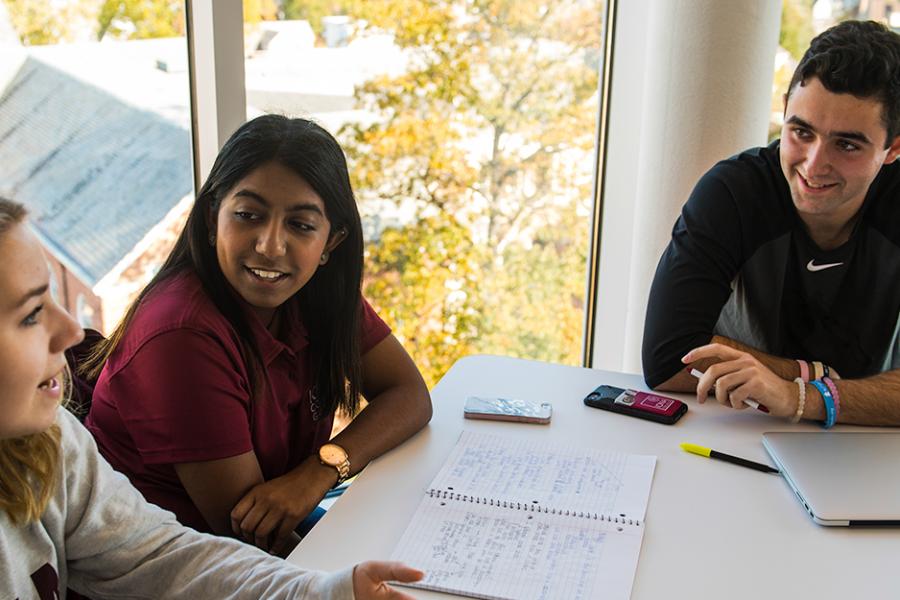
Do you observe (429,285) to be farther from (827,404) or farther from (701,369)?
(827,404)

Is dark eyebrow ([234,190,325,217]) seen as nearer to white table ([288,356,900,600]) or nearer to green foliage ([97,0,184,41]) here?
white table ([288,356,900,600])

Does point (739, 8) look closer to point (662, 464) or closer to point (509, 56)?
point (509, 56)

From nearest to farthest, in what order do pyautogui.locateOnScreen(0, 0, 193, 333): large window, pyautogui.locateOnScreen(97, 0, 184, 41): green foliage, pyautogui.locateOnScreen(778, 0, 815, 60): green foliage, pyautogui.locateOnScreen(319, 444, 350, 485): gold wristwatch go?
pyautogui.locateOnScreen(319, 444, 350, 485): gold wristwatch
pyautogui.locateOnScreen(0, 0, 193, 333): large window
pyautogui.locateOnScreen(97, 0, 184, 41): green foliage
pyautogui.locateOnScreen(778, 0, 815, 60): green foliage

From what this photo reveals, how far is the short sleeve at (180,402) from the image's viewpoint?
128cm

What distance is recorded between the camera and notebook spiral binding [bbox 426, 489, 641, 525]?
1.16m

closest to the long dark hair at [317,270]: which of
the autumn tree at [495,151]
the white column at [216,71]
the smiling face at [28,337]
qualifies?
the smiling face at [28,337]

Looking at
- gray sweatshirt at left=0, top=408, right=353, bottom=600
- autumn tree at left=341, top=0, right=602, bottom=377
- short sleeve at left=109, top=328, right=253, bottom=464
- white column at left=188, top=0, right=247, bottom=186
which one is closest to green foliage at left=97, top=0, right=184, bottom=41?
white column at left=188, top=0, right=247, bottom=186

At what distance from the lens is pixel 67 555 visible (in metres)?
1.09

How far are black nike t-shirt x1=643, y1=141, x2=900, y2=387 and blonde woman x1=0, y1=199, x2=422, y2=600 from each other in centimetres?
95

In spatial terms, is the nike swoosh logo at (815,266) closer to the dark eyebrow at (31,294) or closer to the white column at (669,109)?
the white column at (669,109)

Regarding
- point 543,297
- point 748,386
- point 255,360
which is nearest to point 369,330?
point 255,360

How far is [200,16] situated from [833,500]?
1.59 metres

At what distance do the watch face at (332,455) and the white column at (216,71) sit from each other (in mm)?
945

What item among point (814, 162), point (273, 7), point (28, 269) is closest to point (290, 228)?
point (28, 269)
